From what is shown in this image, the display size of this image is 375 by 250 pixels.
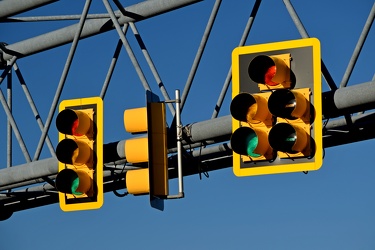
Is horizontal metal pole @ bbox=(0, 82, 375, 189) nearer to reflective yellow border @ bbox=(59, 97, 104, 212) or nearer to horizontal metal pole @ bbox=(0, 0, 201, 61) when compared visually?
reflective yellow border @ bbox=(59, 97, 104, 212)

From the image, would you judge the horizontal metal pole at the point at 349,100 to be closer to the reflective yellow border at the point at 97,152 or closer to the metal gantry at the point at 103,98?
the metal gantry at the point at 103,98

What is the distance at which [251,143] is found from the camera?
540 inches

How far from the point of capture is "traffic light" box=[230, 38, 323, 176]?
44.4 ft

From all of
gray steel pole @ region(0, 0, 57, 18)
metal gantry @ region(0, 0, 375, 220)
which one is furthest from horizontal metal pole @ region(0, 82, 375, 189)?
gray steel pole @ region(0, 0, 57, 18)

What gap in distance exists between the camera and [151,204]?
45.3ft

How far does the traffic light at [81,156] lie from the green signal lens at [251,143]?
8.34 ft

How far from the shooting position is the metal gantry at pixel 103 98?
15.4 m

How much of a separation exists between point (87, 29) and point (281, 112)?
6.23 m

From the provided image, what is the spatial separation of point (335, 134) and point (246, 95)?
130 inches

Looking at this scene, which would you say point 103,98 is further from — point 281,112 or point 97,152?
point 281,112

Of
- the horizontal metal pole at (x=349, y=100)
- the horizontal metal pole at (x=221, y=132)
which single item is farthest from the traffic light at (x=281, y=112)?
the horizontal metal pole at (x=221, y=132)

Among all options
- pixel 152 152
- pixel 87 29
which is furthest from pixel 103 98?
pixel 152 152

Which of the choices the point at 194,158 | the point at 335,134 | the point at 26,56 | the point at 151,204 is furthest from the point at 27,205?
the point at 151,204

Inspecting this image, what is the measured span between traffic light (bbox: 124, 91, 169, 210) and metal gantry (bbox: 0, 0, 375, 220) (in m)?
1.84
